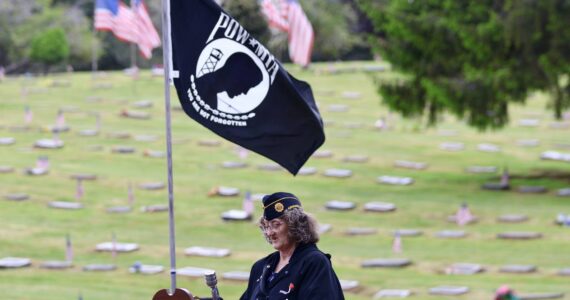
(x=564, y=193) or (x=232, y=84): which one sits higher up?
(x=232, y=84)

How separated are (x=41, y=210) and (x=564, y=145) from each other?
18052mm

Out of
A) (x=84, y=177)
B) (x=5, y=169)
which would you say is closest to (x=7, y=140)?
(x=5, y=169)

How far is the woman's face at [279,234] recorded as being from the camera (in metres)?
6.79

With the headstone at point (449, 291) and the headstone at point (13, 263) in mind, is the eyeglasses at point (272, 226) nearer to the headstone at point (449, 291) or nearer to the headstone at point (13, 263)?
the headstone at point (449, 291)

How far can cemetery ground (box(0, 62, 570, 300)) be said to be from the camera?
1994 centimetres

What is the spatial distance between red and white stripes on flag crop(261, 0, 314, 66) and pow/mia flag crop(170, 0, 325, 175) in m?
25.0

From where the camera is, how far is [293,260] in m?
6.77

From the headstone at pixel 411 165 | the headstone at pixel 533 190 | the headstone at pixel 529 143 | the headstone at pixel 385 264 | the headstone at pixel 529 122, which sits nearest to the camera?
the headstone at pixel 385 264

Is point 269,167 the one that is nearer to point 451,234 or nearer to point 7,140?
point 7,140

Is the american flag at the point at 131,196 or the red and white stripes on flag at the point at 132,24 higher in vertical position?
the red and white stripes on flag at the point at 132,24

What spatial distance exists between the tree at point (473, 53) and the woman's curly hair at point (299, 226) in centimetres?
2300

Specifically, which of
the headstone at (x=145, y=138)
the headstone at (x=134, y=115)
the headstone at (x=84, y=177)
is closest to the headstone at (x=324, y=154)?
the headstone at (x=145, y=138)

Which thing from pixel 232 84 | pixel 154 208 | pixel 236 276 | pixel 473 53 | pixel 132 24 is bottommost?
pixel 154 208

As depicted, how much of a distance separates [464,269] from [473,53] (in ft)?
38.8
